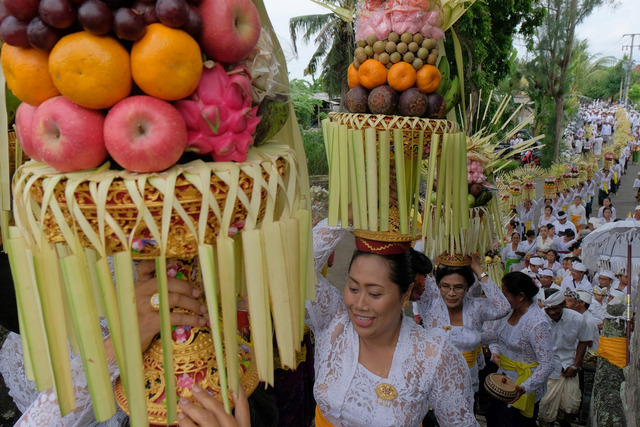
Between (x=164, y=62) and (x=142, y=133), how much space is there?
14 cm

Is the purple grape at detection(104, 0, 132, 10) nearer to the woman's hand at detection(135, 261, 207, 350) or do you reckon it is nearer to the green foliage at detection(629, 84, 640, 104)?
the woman's hand at detection(135, 261, 207, 350)

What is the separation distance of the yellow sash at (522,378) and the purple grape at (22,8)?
348 cm

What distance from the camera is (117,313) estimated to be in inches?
37.5

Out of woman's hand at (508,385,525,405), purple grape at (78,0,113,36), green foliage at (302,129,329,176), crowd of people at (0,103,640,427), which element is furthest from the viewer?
green foliage at (302,129,329,176)

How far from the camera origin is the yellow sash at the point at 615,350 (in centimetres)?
345

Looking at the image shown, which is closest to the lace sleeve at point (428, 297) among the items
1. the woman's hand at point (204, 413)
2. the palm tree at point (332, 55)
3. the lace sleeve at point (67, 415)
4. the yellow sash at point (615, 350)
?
the yellow sash at point (615, 350)

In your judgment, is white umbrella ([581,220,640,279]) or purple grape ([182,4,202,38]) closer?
purple grape ([182,4,202,38])

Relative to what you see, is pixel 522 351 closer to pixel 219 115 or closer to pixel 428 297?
pixel 428 297

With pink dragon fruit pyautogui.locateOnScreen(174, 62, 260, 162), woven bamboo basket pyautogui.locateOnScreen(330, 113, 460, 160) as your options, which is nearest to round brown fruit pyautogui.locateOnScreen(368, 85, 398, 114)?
woven bamboo basket pyautogui.locateOnScreen(330, 113, 460, 160)

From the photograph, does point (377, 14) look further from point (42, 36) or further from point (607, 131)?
point (607, 131)

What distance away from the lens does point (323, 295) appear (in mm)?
2104

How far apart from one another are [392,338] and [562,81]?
19.5 metres

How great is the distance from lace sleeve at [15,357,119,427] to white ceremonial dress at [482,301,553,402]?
2927 millimetres

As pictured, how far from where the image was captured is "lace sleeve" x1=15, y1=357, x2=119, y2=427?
112 cm
